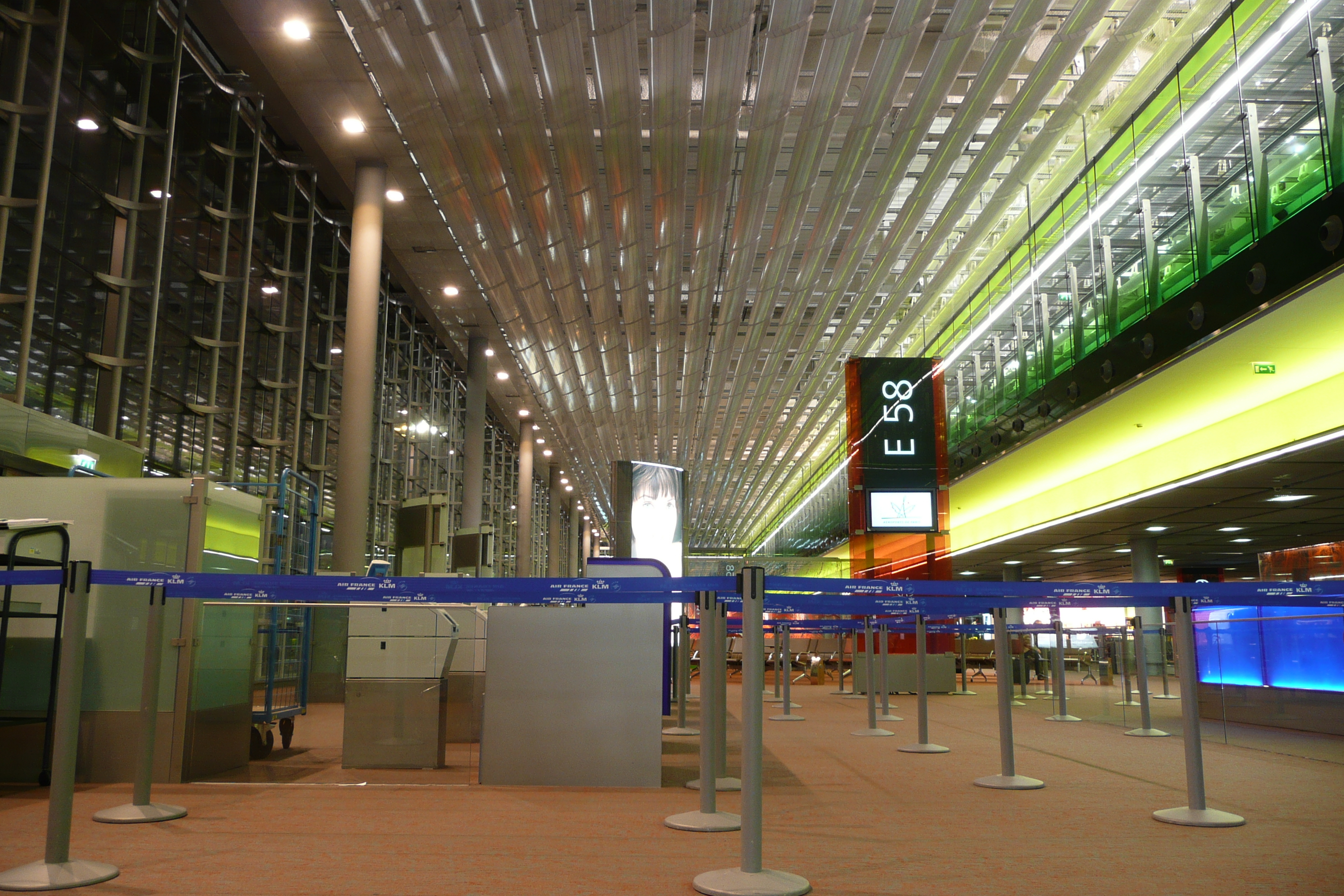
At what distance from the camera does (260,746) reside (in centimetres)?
821

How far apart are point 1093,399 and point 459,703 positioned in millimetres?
8689

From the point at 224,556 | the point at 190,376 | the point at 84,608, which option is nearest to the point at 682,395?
the point at 190,376

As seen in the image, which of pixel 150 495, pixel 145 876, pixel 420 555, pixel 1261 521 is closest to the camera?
pixel 145 876

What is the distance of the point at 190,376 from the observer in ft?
40.9

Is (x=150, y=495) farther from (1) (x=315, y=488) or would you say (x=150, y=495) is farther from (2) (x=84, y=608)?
(1) (x=315, y=488)

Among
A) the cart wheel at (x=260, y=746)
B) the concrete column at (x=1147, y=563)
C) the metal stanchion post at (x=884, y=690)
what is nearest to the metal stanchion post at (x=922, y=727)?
the metal stanchion post at (x=884, y=690)

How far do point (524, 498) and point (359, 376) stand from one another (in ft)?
62.9

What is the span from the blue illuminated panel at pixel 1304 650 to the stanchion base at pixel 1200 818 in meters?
4.90

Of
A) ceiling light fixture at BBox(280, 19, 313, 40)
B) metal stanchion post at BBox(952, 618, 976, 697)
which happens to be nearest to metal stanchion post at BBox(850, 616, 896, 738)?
metal stanchion post at BBox(952, 618, 976, 697)

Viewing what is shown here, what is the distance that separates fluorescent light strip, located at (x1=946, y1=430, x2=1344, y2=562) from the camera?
34.0 ft

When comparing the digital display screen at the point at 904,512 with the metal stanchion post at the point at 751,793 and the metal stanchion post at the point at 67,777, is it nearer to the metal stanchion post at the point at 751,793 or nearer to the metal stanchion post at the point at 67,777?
the metal stanchion post at the point at 751,793

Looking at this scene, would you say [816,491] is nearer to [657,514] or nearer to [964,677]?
[964,677]

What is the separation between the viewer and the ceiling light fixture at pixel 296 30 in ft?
35.7

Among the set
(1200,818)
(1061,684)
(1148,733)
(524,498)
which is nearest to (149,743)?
(1200,818)
